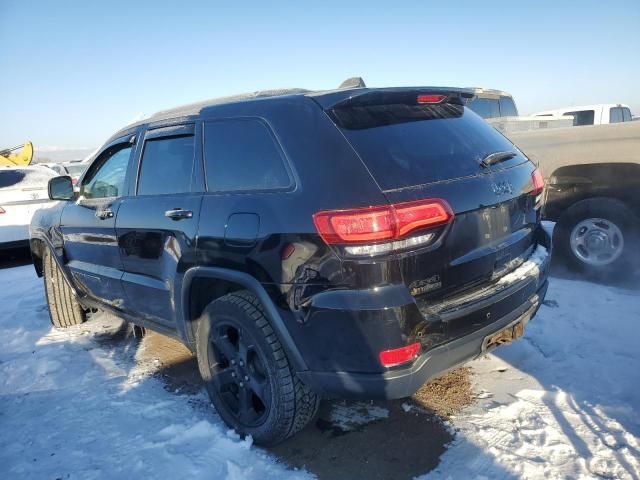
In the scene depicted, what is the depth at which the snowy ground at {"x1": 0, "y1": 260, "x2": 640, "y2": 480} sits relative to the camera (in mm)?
2312

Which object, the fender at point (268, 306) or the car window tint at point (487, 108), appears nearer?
the fender at point (268, 306)

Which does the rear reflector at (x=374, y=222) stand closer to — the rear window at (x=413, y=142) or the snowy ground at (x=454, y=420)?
the rear window at (x=413, y=142)

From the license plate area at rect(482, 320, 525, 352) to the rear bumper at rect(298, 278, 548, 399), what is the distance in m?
0.03

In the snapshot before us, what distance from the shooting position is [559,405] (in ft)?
8.73

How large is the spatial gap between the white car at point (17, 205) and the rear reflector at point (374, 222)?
22.4 ft

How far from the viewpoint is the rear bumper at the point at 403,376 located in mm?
Result: 1973

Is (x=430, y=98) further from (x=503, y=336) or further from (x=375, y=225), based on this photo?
(x=503, y=336)

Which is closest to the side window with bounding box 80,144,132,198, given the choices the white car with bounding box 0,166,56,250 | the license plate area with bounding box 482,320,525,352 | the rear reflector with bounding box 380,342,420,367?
the rear reflector with bounding box 380,342,420,367

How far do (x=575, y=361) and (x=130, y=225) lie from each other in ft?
10.4

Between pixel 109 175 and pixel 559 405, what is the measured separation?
3.55 metres

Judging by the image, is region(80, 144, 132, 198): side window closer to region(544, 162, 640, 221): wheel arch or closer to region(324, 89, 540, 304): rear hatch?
region(324, 89, 540, 304): rear hatch

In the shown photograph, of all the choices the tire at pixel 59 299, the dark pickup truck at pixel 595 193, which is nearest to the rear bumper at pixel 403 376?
the dark pickup truck at pixel 595 193

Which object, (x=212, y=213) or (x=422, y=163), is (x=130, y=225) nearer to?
(x=212, y=213)

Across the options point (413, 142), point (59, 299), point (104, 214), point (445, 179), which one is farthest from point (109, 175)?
point (445, 179)
